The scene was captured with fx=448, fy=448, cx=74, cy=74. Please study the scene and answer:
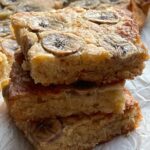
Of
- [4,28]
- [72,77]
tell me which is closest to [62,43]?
[72,77]

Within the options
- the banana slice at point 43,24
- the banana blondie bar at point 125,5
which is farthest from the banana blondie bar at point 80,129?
the banana blondie bar at point 125,5

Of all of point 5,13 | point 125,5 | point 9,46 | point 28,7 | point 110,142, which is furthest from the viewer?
point 125,5

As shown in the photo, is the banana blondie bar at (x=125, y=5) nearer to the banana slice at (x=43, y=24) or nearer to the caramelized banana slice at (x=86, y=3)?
the caramelized banana slice at (x=86, y=3)

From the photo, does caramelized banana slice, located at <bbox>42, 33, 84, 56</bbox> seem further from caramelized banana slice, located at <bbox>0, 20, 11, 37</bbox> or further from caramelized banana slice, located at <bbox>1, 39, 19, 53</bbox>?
caramelized banana slice, located at <bbox>0, 20, 11, 37</bbox>

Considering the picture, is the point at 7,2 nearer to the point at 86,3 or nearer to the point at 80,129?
the point at 86,3

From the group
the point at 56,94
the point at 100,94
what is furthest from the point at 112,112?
the point at 56,94

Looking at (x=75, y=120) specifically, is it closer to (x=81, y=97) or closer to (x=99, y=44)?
(x=81, y=97)
